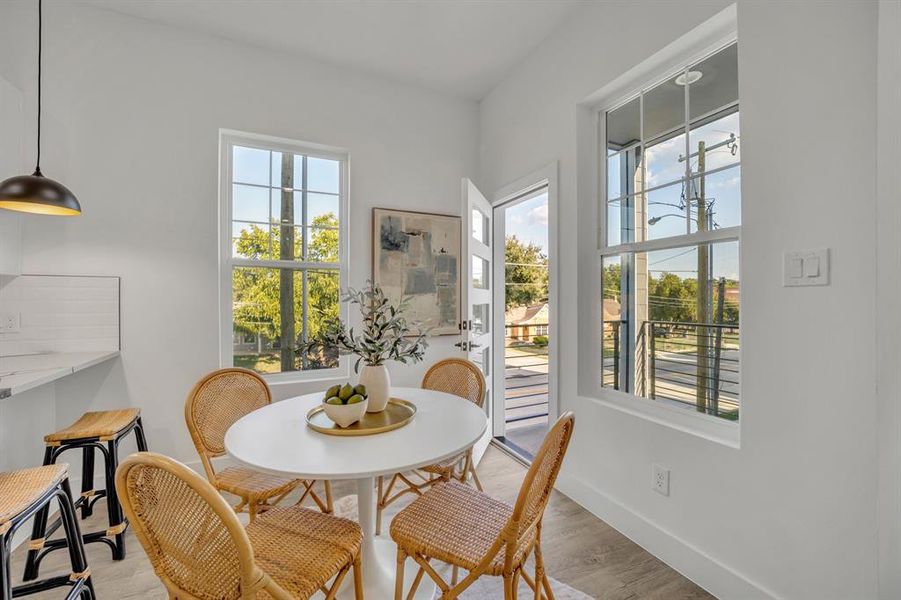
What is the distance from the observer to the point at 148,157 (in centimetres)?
260

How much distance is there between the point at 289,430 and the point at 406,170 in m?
2.43

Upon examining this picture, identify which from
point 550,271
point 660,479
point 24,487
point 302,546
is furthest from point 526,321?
point 24,487

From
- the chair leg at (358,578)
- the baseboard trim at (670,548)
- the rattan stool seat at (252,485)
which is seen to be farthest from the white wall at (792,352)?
the rattan stool seat at (252,485)

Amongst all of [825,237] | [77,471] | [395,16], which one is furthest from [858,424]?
[77,471]

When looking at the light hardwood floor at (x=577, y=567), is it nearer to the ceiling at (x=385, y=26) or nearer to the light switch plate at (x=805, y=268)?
the light switch plate at (x=805, y=268)

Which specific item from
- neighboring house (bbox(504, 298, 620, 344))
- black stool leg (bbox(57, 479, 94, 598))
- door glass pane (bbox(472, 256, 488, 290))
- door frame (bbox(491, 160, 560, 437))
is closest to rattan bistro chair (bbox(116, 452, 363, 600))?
black stool leg (bbox(57, 479, 94, 598))

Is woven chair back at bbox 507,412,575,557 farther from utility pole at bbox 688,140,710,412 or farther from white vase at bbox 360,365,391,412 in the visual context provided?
utility pole at bbox 688,140,710,412

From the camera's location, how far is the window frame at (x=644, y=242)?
1797mm

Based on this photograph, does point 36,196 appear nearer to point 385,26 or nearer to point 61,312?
point 61,312

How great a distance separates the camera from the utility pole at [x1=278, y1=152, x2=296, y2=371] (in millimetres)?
3027

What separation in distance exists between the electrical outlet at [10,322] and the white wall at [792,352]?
345cm

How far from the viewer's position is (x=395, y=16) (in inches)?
101

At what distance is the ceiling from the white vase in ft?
7.30

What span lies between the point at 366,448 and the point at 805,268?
1.66m
